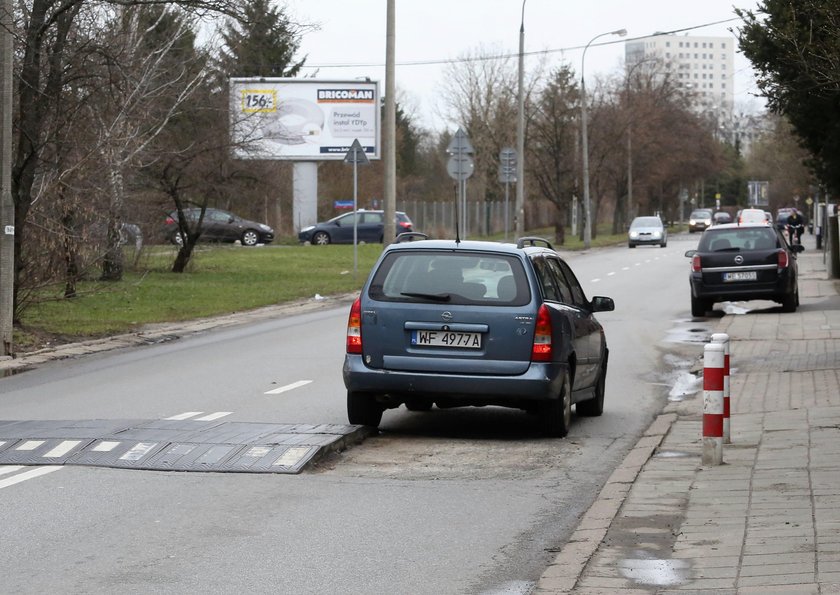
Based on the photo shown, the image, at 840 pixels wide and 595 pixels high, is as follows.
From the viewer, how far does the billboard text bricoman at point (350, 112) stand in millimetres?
58031

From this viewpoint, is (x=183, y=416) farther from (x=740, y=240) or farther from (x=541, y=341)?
(x=740, y=240)

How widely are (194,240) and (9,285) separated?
56.7 ft

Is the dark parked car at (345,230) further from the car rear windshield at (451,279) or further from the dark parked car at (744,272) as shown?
the car rear windshield at (451,279)

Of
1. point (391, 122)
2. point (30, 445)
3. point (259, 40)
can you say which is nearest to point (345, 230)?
point (259, 40)

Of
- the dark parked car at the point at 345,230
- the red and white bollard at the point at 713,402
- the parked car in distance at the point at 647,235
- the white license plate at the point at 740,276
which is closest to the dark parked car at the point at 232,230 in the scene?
the dark parked car at the point at 345,230

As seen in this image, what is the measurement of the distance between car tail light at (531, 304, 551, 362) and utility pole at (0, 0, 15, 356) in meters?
8.81

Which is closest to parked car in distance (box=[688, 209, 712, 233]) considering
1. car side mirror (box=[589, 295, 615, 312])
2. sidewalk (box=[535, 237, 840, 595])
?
sidewalk (box=[535, 237, 840, 595])

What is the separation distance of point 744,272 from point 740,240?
2.38ft

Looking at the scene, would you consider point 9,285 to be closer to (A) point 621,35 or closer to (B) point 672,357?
(B) point 672,357

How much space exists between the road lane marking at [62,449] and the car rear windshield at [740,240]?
1640 cm

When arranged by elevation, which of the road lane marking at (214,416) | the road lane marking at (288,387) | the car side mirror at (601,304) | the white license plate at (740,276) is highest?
the car side mirror at (601,304)

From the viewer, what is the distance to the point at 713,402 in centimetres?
896

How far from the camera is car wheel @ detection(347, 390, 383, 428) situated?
10914 mm

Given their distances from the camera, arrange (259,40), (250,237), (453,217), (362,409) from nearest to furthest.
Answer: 1. (362,409)
2. (259,40)
3. (250,237)
4. (453,217)
